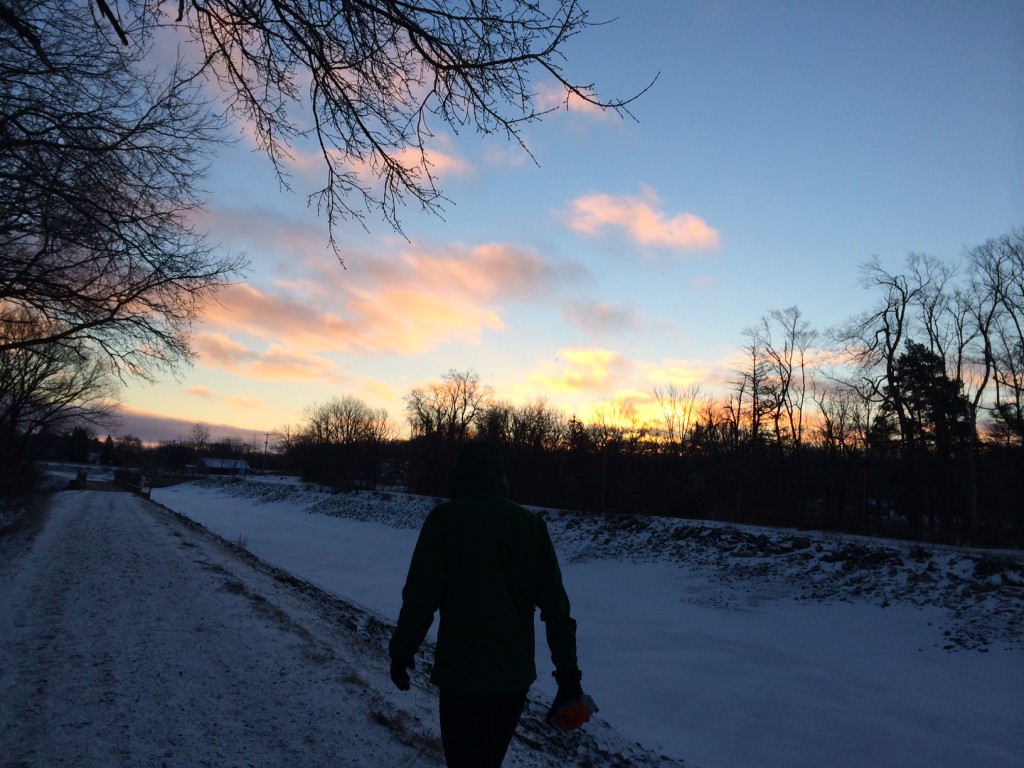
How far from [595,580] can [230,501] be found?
42921 millimetres

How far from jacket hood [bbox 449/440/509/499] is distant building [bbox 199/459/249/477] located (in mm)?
114650

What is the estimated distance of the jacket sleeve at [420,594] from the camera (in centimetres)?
269

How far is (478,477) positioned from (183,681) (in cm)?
418

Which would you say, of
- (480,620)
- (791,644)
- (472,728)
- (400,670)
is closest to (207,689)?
(400,670)

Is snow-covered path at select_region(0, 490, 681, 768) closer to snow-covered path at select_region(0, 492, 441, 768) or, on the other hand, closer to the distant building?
snow-covered path at select_region(0, 492, 441, 768)

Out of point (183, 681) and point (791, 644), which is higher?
point (183, 681)

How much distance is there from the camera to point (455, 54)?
3.85 m

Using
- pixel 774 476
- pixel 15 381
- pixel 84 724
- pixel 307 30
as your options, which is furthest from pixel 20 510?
pixel 774 476

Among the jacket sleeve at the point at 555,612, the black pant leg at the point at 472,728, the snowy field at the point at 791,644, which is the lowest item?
the snowy field at the point at 791,644

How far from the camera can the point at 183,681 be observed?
521 centimetres

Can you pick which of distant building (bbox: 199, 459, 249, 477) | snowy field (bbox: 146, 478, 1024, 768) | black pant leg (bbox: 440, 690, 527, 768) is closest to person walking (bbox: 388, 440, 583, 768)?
black pant leg (bbox: 440, 690, 527, 768)

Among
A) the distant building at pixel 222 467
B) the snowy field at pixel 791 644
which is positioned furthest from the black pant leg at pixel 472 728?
the distant building at pixel 222 467

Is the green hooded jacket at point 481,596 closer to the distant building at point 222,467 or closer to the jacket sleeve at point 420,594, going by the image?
the jacket sleeve at point 420,594

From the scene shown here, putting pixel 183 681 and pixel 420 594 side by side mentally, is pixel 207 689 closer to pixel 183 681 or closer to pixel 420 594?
pixel 183 681
